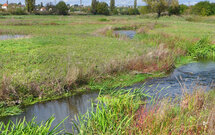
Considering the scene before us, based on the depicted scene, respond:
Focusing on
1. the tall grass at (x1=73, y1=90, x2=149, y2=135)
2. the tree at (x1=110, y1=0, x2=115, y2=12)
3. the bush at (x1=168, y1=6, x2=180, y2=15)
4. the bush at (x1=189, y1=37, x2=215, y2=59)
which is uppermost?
the tree at (x1=110, y1=0, x2=115, y2=12)

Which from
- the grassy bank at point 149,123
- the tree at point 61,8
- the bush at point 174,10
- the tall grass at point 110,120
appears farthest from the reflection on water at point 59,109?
the tree at point 61,8

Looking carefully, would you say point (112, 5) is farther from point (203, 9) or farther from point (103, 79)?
point (103, 79)

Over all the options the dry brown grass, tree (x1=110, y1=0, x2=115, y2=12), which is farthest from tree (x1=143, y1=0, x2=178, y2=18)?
the dry brown grass

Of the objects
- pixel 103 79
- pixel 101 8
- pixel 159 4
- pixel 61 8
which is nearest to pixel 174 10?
pixel 159 4

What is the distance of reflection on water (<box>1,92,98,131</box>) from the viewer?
306 inches

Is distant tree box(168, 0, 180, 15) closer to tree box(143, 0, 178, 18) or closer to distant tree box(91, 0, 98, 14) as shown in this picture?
tree box(143, 0, 178, 18)

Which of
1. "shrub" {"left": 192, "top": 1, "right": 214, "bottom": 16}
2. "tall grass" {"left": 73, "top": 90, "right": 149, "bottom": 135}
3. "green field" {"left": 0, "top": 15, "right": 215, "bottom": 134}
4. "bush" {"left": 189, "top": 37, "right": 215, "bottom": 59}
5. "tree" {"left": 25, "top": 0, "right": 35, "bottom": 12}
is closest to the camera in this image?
"tall grass" {"left": 73, "top": 90, "right": 149, "bottom": 135}

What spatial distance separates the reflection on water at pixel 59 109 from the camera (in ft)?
25.5

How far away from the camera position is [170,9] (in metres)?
64.0

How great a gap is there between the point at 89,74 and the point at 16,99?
3.47m

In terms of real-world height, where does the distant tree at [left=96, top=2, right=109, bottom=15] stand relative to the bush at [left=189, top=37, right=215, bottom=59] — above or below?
above

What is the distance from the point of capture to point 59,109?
833 cm

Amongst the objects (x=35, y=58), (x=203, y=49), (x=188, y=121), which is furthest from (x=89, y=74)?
(x=203, y=49)

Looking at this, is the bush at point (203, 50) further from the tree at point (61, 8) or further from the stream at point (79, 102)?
the tree at point (61, 8)
